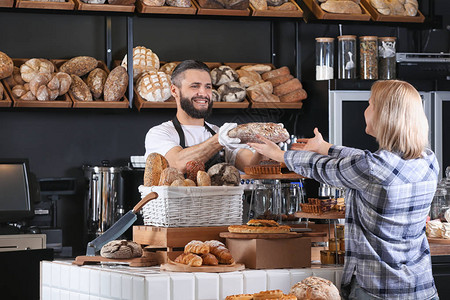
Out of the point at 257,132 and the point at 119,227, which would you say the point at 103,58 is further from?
the point at 119,227

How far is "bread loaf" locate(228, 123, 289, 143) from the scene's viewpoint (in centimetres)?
263

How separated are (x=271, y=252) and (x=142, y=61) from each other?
2.47 metres

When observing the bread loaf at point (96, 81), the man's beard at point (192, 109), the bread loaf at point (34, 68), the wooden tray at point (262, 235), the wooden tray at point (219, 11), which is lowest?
the wooden tray at point (262, 235)

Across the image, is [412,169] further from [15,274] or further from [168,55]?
[168,55]

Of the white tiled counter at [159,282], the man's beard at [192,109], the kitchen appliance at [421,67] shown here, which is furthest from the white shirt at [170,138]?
→ the kitchen appliance at [421,67]

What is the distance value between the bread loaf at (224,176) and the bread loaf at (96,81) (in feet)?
6.41

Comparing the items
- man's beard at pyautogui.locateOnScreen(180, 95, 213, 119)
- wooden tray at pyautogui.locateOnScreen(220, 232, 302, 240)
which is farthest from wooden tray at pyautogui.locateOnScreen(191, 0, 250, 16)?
wooden tray at pyautogui.locateOnScreen(220, 232, 302, 240)

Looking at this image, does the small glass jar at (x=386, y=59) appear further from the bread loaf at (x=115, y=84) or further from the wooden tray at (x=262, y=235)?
the wooden tray at (x=262, y=235)

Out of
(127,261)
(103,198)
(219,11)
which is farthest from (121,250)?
(219,11)

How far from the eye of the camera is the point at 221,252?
2355 millimetres

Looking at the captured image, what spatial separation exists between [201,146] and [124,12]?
Answer: 69.5 inches

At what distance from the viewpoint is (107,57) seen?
478 centimetres

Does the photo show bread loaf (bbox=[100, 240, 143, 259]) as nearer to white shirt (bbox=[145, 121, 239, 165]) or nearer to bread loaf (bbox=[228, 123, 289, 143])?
bread loaf (bbox=[228, 123, 289, 143])

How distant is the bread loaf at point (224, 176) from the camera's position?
266cm
